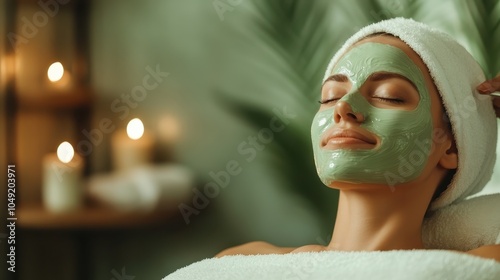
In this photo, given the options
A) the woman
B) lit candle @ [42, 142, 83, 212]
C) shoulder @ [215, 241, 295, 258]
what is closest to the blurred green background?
lit candle @ [42, 142, 83, 212]

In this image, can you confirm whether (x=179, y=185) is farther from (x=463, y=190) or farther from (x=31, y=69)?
(x=463, y=190)

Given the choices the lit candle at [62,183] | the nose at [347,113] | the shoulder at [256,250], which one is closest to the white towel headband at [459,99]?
the nose at [347,113]

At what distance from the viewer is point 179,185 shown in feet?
6.32

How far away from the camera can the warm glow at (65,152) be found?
5.85 feet

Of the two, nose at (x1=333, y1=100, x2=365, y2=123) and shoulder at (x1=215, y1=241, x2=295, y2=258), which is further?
shoulder at (x1=215, y1=241, x2=295, y2=258)

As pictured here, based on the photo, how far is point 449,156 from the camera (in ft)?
3.53

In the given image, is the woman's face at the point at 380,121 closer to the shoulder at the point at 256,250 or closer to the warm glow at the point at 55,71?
the shoulder at the point at 256,250

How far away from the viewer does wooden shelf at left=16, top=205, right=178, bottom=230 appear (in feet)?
6.18

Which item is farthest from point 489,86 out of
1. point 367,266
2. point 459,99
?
point 367,266

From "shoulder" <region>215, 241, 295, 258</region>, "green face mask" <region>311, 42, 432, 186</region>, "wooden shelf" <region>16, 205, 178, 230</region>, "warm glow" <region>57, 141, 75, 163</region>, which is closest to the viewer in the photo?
"green face mask" <region>311, 42, 432, 186</region>

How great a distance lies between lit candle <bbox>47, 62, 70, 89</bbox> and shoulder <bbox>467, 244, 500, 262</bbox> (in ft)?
4.27

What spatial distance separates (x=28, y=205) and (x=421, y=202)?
1.29m

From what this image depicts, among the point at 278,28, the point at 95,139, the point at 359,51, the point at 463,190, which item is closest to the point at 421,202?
the point at 463,190

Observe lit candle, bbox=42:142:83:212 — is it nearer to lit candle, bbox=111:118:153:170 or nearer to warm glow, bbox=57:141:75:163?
warm glow, bbox=57:141:75:163
